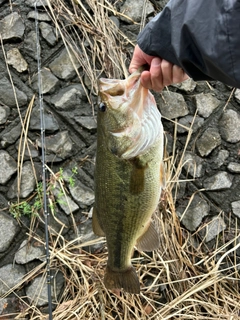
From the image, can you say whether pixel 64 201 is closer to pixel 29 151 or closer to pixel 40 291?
pixel 29 151

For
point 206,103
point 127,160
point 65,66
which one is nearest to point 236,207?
point 206,103

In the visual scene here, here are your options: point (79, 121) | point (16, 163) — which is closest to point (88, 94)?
point (79, 121)

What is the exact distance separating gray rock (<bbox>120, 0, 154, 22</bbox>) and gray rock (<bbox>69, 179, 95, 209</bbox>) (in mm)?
1567

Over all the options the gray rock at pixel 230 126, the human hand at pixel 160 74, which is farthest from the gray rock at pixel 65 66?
the human hand at pixel 160 74

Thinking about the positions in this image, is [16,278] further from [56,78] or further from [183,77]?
[183,77]

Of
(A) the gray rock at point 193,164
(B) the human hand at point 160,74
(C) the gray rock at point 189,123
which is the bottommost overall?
(A) the gray rock at point 193,164

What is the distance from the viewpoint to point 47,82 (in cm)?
379

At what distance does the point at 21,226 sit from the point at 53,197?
0.33 metres

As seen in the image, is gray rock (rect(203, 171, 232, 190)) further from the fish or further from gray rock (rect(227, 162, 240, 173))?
the fish

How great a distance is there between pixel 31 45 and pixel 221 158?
6.15 ft

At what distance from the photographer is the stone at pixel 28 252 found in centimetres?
352

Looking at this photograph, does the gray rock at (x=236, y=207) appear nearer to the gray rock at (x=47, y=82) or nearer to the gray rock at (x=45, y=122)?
the gray rock at (x=45, y=122)

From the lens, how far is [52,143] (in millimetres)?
3705

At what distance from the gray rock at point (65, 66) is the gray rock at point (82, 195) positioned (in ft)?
3.04
